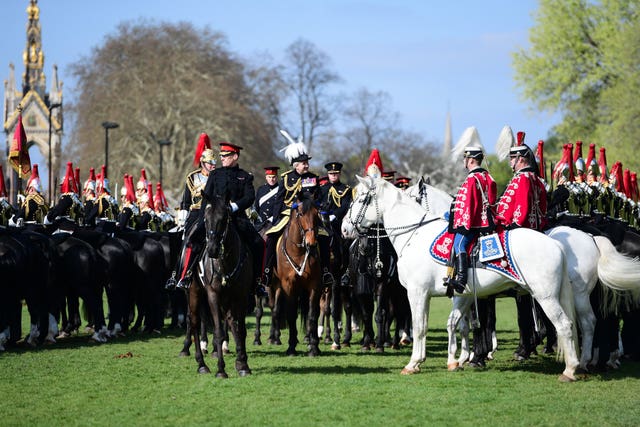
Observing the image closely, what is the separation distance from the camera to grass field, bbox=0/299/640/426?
368 inches

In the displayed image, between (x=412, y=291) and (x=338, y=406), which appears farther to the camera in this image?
(x=412, y=291)

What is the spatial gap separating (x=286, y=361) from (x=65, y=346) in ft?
16.2

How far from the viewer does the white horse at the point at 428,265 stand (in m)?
11.5

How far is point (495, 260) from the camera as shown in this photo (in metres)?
11.8

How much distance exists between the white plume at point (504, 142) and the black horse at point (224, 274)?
3.98m

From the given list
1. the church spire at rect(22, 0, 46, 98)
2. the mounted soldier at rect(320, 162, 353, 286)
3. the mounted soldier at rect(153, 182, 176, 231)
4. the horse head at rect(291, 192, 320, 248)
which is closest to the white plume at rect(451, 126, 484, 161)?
the horse head at rect(291, 192, 320, 248)

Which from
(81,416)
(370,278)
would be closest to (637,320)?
(370,278)

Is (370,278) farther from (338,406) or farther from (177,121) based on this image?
(177,121)

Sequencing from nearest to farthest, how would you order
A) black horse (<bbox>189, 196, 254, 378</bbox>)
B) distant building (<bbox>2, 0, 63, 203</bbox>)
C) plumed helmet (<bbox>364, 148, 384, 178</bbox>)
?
1. black horse (<bbox>189, 196, 254, 378</bbox>)
2. plumed helmet (<bbox>364, 148, 384, 178</bbox>)
3. distant building (<bbox>2, 0, 63, 203</bbox>)

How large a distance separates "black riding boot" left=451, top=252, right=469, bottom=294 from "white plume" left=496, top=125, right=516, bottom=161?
7.46 ft

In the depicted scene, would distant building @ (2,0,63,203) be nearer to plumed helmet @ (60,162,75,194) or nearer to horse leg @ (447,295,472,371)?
plumed helmet @ (60,162,75,194)

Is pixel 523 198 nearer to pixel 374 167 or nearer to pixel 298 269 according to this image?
pixel 298 269

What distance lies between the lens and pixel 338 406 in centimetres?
984

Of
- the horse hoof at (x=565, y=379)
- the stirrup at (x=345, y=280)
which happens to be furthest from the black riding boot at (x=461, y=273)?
the stirrup at (x=345, y=280)
